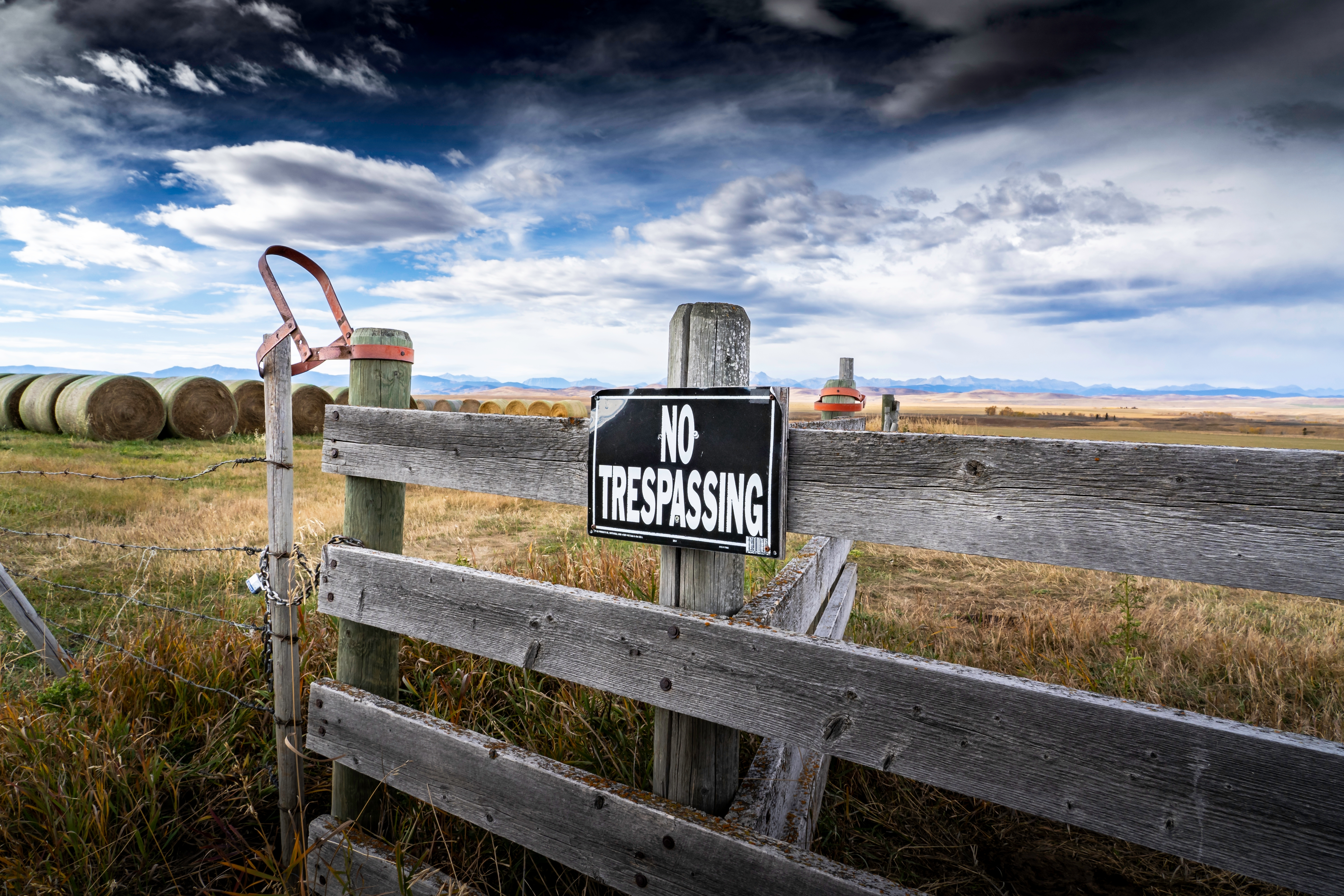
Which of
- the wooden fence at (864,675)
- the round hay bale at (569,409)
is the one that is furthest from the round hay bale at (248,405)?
the wooden fence at (864,675)

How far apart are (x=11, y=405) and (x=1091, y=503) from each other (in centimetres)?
2684

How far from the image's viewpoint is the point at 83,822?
2.74 metres

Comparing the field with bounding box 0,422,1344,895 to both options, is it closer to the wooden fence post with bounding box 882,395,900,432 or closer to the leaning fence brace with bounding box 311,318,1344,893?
the leaning fence brace with bounding box 311,318,1344,893

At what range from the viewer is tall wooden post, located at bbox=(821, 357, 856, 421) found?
9320 mm

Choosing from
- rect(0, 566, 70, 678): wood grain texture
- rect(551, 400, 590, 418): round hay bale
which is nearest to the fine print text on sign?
rect(0, 566, 70, 678): wood grain texture

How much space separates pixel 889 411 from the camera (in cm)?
1093

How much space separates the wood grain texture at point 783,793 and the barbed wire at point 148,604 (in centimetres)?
217

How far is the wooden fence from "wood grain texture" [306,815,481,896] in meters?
0.05

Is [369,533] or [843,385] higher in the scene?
[843,385]

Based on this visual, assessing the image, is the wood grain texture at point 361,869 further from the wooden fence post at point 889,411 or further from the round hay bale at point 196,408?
the round hay bale at point 196,408

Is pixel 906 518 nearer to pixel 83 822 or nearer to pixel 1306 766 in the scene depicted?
pixel 1306 766

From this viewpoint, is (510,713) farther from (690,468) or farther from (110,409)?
(110,409)

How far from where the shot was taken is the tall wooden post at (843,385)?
367 inches

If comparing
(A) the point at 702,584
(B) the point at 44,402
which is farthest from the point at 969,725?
(B) the point at 44,402
